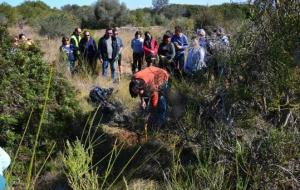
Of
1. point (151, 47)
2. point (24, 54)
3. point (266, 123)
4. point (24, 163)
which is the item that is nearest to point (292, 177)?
point (266, 123)

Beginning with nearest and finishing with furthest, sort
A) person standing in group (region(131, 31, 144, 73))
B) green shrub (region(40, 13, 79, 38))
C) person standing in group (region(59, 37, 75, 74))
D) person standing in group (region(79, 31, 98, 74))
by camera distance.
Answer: person standing in group (region(59, 37, 75, 74)) < person standing in group (region(79, 31, 98, 74)) < person standing in group (region(131, 31, 144, 73)) < green shrub (region(40, 13, 79, 38))

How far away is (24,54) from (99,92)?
1818 millimetres

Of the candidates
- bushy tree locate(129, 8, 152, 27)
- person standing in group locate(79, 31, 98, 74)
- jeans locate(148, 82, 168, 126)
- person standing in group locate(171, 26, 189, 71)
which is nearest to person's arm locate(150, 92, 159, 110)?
jeans locate(148, 82, 168, 126)

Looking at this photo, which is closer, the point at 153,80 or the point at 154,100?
the point at 153,80

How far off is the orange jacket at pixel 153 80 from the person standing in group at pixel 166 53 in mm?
3723

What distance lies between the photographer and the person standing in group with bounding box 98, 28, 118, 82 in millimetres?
14164

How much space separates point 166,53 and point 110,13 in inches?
1187

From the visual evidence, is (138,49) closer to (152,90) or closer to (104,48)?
(104,48)

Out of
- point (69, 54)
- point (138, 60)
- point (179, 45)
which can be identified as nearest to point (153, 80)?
point (179, 45)

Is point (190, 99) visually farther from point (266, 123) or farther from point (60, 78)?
point (60, 78)

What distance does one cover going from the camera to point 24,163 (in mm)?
8148

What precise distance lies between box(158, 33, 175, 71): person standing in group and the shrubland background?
5.76 ft

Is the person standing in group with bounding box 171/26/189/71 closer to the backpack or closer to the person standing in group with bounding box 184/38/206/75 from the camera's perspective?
the person standing in group with bounding box 184/38/206/75

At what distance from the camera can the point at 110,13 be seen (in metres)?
42.7
